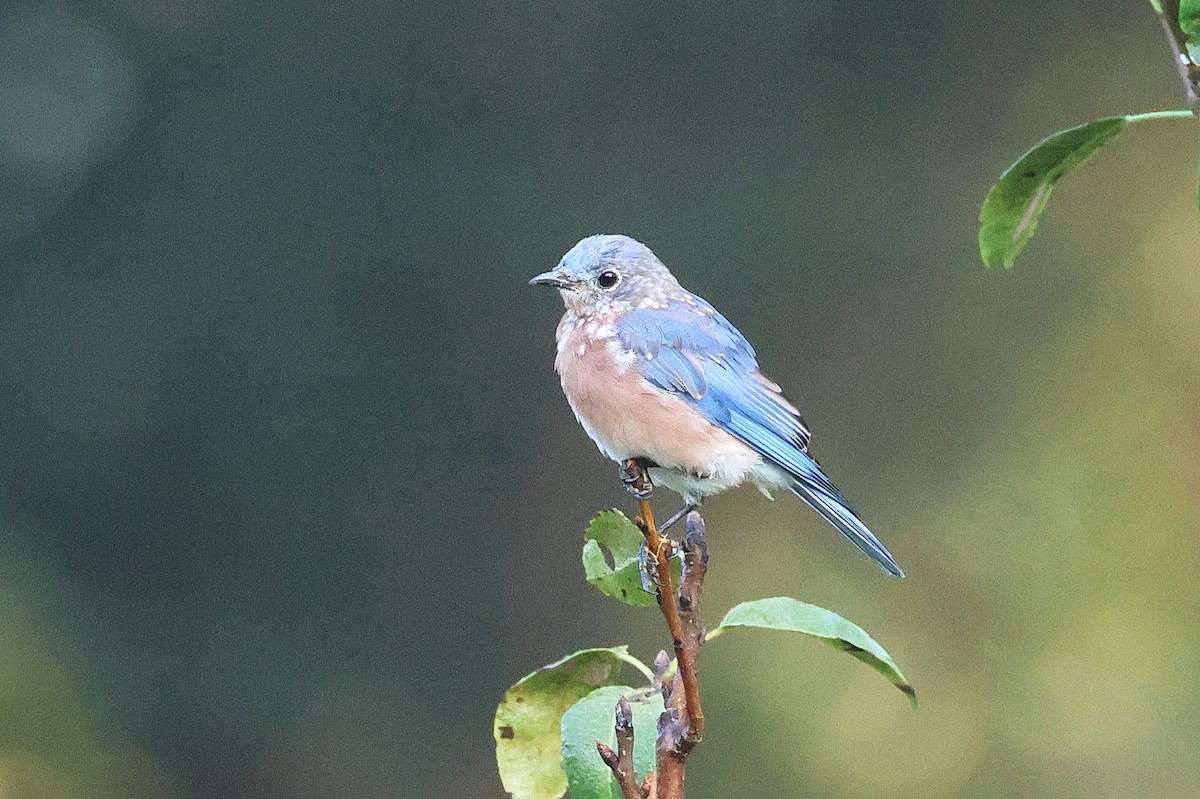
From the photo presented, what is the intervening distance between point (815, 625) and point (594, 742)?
9.7 inches

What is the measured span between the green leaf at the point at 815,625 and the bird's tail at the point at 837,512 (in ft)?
2.93

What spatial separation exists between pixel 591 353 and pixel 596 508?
201cm

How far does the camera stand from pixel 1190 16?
114 centimetres

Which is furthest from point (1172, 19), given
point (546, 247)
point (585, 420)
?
point (546, 247)

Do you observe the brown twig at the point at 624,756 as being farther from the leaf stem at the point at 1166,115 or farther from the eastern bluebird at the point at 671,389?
the eastern bluebird at the point at 671,389

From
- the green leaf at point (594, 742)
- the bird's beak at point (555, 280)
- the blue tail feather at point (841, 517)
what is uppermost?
the bird's beak at point (555, 280)

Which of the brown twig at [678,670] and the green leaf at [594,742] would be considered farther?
the green leaf at [594,742]

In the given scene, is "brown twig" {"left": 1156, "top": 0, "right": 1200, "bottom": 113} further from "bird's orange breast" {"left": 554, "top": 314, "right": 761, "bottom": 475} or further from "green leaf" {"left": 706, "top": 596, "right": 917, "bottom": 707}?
"bird's orange breast" {"left": 554, "top": 314, "right": 761, "bottom": 475}

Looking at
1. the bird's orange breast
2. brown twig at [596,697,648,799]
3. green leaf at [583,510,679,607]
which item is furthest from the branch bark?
the bird's orange breast

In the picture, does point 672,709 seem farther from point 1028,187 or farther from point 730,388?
point 730,388

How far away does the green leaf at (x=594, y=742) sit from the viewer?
4.17 feet

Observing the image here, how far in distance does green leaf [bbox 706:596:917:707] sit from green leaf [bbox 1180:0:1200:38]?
617mm

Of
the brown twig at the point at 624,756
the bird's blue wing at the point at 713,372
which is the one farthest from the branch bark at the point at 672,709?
the bird's blue wing at the point at 713,372

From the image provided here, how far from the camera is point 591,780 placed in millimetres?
1277
